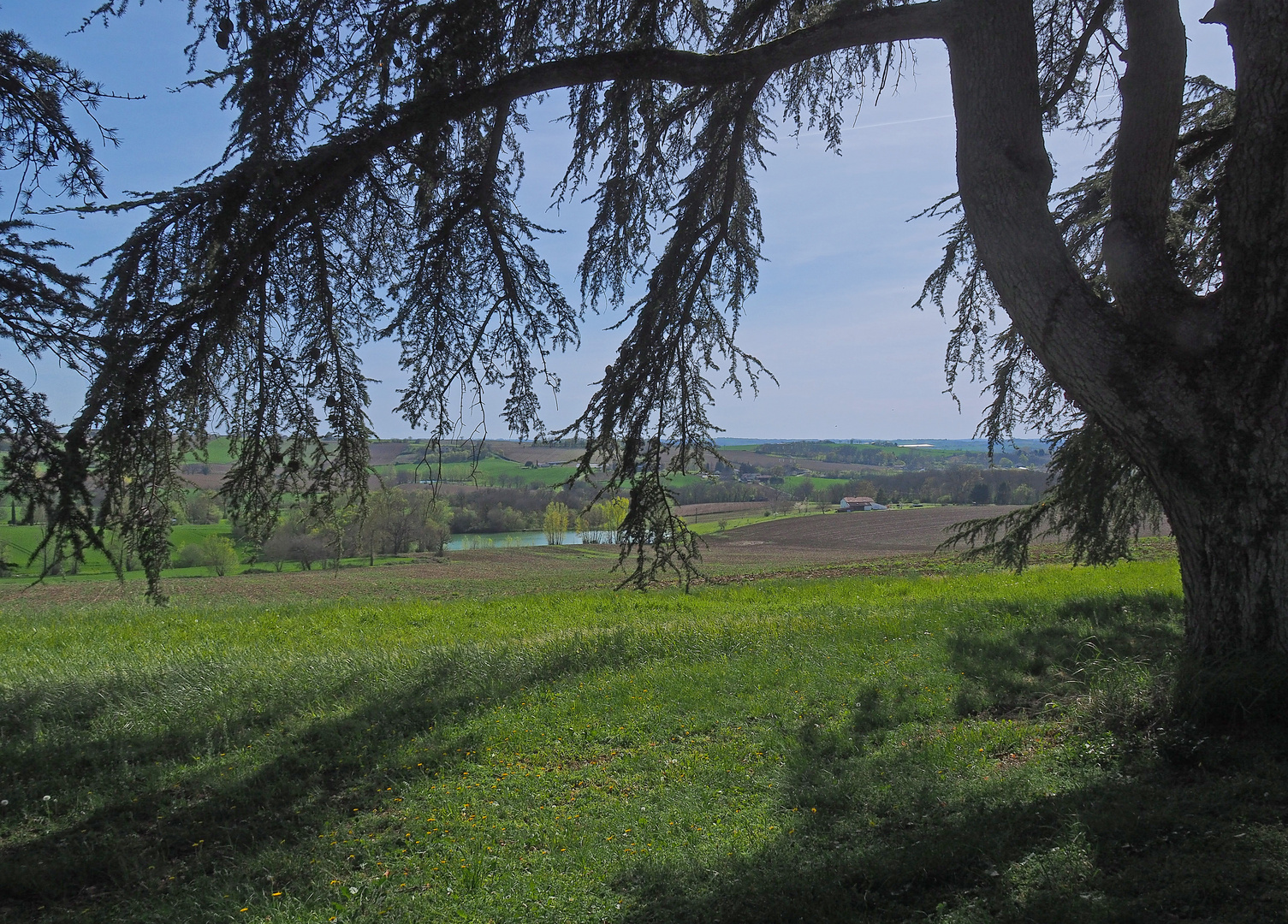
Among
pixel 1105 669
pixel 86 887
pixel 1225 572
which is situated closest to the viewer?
pixel 1225 572

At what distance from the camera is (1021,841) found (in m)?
3.48

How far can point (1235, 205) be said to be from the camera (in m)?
3.94

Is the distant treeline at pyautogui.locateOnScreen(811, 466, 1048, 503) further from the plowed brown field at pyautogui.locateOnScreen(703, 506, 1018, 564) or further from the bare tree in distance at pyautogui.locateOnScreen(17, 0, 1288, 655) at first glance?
the bare tree in distance at pyautogui.locateOnScreen(17, 0, 1288, 655)

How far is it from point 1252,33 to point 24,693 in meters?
10.8

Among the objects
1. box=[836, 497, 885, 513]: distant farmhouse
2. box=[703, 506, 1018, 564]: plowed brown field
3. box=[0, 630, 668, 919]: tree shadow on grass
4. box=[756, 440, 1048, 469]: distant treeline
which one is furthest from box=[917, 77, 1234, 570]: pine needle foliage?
box=[756, 440, 1048, 469]: distant treeline

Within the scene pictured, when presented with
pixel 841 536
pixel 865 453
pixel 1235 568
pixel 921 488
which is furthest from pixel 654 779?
pixel 865 453

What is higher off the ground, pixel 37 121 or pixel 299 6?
pixel 299 6

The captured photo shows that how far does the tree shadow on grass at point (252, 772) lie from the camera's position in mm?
4430

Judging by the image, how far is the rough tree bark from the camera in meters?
3.79

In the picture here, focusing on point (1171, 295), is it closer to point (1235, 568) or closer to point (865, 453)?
point (1235, 568)

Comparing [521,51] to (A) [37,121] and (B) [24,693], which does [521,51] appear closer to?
(A) [37,121]

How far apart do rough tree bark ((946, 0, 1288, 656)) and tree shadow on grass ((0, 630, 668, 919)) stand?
4983 mm

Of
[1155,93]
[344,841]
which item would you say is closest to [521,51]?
[1155,93]

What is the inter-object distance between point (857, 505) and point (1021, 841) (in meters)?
48.1
